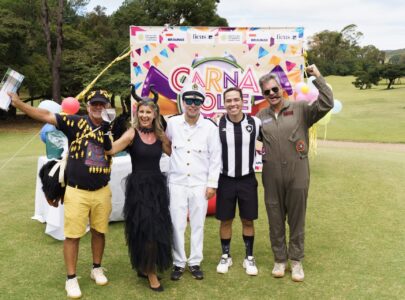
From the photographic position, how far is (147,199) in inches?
146

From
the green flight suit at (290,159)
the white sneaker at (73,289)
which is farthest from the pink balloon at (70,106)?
the green flight suit at (290,159)

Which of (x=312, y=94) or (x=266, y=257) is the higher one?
(x=312, y=94)

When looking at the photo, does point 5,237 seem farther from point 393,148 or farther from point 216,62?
point 393,148

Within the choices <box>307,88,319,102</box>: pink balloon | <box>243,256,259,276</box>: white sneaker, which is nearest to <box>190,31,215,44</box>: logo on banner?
<box>307,88,319,102</box>: pink balloon

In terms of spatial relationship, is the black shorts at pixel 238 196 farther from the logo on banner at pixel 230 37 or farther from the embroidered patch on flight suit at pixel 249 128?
the logo on banner at pixel 230 37

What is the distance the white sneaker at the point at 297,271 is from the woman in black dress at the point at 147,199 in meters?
1.23

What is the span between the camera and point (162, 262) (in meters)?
3.79

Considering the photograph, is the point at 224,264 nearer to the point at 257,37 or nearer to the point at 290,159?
the point at 290,159

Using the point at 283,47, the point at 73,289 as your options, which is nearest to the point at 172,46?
the point at 283,47

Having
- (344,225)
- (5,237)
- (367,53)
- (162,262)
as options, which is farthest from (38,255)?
(367,53)

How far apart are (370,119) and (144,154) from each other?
21594 millimetres

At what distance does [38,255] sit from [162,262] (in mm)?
1695

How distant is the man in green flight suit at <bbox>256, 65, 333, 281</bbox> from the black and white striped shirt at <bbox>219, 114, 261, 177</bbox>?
13 cm

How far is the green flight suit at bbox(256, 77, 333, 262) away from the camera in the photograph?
3928 mm
